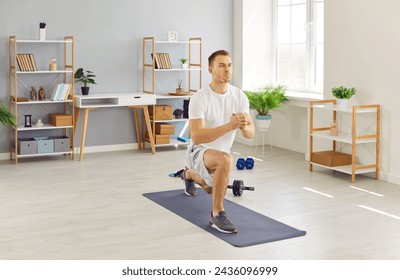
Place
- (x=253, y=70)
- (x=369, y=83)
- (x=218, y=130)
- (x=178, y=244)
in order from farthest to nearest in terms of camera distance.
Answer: (x=253, y=70) → (x=369, y=83) → (x=218, y=130) → (x=178, y=244)

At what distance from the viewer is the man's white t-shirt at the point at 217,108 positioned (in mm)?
4582

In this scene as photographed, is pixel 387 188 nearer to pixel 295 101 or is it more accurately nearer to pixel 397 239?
pixel 397 239

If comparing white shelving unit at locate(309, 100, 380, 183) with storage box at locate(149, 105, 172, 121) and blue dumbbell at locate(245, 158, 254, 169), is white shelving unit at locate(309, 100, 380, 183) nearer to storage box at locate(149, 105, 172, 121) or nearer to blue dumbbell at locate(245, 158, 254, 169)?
blue dumbbell at locate(245, 158, 254, 169)

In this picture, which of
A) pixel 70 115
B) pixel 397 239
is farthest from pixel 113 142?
pixel 397 239

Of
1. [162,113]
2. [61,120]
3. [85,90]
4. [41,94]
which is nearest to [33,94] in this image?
[41,94]

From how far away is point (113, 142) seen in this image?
790cm

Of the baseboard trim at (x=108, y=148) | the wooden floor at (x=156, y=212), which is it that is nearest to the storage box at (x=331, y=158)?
Result: the wooden floor at (x=156, y=212)

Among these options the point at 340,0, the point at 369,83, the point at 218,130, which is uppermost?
the point at 340,0

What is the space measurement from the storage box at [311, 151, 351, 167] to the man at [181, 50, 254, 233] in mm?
1819

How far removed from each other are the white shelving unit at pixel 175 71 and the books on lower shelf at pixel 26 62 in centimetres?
142

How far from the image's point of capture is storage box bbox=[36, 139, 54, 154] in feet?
23.4

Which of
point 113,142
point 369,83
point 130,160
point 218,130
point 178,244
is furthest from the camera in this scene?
point 113,142

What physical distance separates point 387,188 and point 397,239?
5.23 ft

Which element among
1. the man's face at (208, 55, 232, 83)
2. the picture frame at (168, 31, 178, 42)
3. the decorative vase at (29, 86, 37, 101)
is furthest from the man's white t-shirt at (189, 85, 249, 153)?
the picture frame at (168, 31, 178, 42)
